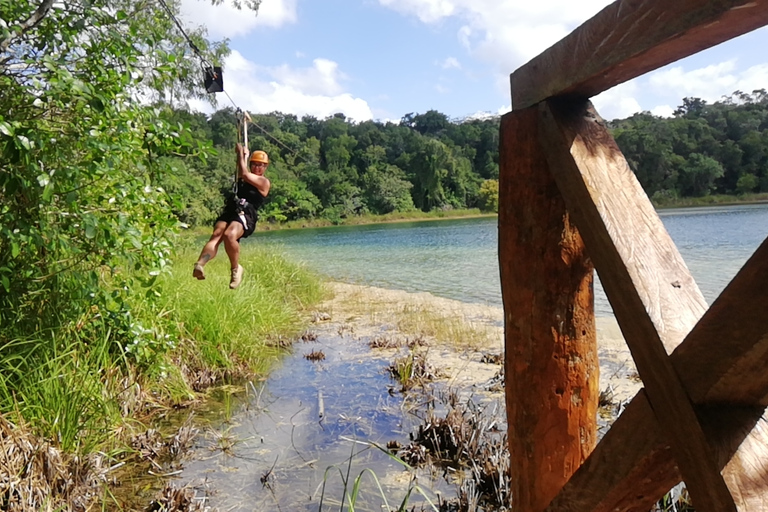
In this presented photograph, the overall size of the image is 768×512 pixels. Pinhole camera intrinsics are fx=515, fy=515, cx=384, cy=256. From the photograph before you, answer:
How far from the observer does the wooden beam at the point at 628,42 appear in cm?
82

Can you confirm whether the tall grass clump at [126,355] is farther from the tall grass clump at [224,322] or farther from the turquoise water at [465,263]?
the turquoise water at [465,263]

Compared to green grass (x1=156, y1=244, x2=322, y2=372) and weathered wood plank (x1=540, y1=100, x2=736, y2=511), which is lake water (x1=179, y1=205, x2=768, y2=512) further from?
weathered wood plank (x1=540, y1=100, x2=736, y2=511)

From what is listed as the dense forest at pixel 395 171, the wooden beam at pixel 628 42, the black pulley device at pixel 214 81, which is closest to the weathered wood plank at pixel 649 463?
the wooden beam at pixel 628 42

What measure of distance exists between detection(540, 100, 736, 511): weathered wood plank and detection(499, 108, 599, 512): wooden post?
0.44 feet

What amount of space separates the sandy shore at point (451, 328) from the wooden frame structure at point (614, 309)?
4.10 m

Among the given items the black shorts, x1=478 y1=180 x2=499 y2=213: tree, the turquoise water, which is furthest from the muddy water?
x1=478 y1=180 x2=499 y2=213: tree

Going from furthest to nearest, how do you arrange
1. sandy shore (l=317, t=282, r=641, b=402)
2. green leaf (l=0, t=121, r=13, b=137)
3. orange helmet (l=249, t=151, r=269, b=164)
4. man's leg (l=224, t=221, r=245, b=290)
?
sandy shore (l=317, t=282, r=641, b=402), man's leg (l=224, t=221, r=245, b=290), orange helmet (l=249, t=151, r=269, b=164), green leaf (l=0, t=121, r=13, b=137)

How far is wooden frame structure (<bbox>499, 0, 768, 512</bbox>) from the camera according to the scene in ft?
2.72

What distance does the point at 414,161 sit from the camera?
76688 millimetres

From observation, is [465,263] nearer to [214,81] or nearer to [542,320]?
[214,81]

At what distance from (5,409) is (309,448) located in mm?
2106

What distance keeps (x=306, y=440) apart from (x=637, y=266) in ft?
12.6

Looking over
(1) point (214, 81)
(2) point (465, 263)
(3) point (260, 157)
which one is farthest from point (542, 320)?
(2) point (465, 263)

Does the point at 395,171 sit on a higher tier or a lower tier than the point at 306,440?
higher
